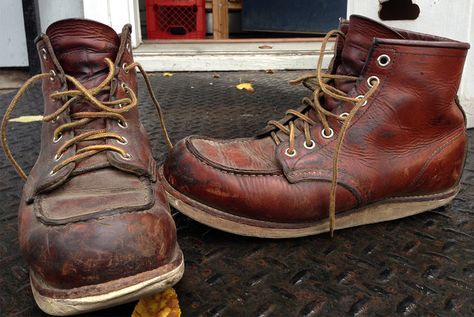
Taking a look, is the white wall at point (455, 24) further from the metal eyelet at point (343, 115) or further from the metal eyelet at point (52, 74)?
the metal eyelet at point (52, 74)

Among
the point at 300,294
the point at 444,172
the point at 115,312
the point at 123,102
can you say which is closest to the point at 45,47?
the point at 123,102

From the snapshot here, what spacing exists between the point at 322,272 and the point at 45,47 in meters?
0.63

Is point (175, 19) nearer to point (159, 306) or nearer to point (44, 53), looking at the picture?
point (44, 53)

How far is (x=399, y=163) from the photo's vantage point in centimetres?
91

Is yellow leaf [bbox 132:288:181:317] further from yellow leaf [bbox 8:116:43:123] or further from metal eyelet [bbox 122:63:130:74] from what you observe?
yellow leaf [bbox 8:116:43:123]

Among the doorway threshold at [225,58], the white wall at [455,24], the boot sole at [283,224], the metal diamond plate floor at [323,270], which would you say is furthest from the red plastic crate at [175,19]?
the boot sole at [283,224]

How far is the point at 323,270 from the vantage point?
0.81m

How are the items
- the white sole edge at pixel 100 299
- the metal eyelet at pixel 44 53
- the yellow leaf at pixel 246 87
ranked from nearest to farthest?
the white sole edge at pixel 100 299, the metal eyelet at pixel 44 53, the yellow leaf at pixel 246 87

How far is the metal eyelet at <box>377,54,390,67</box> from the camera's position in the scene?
85 cm

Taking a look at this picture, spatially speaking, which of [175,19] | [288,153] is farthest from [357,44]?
[175,19]

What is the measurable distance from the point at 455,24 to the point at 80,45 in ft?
3.74

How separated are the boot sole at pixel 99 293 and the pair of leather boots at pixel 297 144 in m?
0.13

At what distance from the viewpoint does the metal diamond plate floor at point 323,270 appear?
2.35ft

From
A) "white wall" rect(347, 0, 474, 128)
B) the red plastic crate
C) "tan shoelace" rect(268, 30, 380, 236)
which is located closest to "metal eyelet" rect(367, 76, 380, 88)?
"tan shoelace" rect(268, 30, 380, 236)
